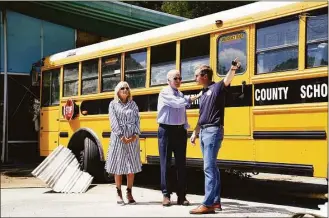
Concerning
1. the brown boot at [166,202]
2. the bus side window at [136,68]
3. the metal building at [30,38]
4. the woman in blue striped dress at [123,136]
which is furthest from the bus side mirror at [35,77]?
the brown boot at [166,202]

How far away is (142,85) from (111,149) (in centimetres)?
154

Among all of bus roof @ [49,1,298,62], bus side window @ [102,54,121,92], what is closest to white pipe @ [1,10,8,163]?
bus roof @ [49,1,298,62]

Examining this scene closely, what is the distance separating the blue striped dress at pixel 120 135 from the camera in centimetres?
595

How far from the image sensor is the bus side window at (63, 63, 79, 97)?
8727mm

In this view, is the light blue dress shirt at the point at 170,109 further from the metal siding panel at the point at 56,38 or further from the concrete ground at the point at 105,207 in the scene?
the metal siding panel at the point at 56,38

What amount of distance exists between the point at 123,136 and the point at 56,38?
743 cm

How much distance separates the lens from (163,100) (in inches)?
222

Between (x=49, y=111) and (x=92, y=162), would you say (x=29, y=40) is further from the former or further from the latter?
(x=92, y=162)

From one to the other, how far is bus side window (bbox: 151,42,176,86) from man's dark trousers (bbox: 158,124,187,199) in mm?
1326

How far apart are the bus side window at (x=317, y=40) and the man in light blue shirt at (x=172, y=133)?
1.35 m

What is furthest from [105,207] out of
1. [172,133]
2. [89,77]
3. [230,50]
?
[89,77]

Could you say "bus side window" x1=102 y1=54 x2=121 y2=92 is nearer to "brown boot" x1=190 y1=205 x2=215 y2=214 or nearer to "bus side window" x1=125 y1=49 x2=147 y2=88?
"bus side window" x1=125 y1=49 x2=147 y2=88

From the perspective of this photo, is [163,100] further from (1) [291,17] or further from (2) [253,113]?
(1) [291,17]

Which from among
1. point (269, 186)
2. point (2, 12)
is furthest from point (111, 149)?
point (2, 12)
